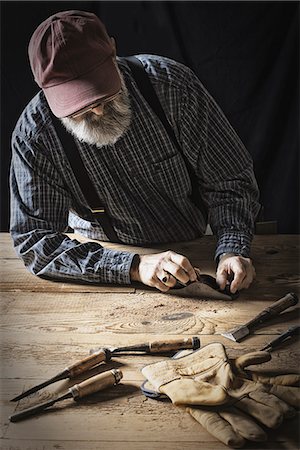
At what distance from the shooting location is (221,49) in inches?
140

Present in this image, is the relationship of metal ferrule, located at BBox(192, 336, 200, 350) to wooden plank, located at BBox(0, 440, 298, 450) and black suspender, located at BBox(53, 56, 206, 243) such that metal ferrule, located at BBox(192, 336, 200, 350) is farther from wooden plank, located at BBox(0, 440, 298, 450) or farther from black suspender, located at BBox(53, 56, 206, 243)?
black suspender, located at BBox(53, 56, 206, 243)

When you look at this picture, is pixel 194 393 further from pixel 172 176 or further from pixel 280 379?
pixel 172 176

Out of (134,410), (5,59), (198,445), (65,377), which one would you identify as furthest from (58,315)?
(5,59)

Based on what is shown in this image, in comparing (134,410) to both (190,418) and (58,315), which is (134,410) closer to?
(190,418)

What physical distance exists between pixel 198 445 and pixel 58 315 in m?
0.70

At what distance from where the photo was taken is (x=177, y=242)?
2.69 meters

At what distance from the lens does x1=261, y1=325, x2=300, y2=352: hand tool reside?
201 cm

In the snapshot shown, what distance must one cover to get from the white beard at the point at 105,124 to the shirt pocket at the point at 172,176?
7.5 inches

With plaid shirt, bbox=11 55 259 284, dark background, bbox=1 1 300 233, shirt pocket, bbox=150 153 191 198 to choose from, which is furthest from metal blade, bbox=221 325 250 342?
dark background, bbox=1 1 300 233

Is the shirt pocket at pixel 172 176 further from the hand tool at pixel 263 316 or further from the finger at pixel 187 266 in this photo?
the hand tool at pixel 263 316

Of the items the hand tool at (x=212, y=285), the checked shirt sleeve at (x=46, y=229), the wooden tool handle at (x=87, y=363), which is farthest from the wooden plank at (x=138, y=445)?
the checked shirt sleeve at (x=46, y=229)

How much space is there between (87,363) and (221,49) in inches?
78.6

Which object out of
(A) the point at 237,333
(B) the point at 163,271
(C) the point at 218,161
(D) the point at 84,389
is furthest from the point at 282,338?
(C) the point at 218,161

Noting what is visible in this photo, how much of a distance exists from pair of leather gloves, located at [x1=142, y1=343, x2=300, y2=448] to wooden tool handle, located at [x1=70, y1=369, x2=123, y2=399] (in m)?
0.07
